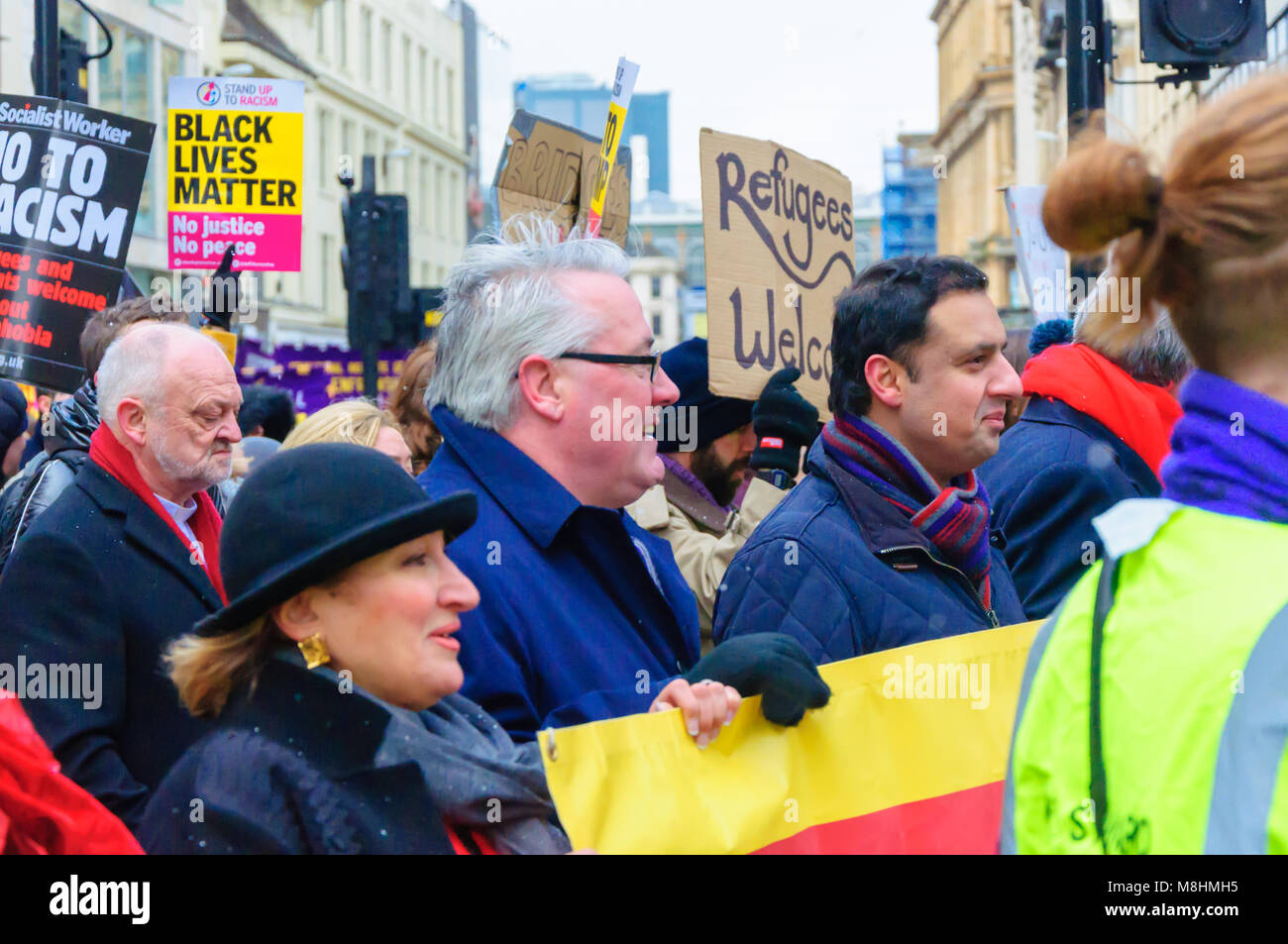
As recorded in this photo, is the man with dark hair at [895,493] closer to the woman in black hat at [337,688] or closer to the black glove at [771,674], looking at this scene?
the black glove at [771,674]

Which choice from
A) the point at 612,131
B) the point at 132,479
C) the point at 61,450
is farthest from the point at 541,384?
the point at 612,131

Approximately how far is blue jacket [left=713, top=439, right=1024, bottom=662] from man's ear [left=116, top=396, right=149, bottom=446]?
5.27ft

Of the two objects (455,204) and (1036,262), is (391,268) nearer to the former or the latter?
(1036,262)

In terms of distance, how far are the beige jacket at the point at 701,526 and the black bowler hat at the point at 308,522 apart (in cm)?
209

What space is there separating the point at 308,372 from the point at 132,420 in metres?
10.6

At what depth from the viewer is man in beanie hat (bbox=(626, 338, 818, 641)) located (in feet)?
14.6

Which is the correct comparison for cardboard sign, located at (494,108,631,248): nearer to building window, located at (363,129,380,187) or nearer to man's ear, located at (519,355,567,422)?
man's ear, located at (519,355,567,422)

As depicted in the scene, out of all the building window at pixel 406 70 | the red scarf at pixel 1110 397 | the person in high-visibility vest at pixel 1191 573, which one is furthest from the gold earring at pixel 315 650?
the building window at pixel 406 70

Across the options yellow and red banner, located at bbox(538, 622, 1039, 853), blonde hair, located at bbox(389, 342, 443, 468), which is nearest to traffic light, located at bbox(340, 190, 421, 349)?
blonde hair, located at bbox(389, 342, 443, 468)

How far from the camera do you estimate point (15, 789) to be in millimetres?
2518
